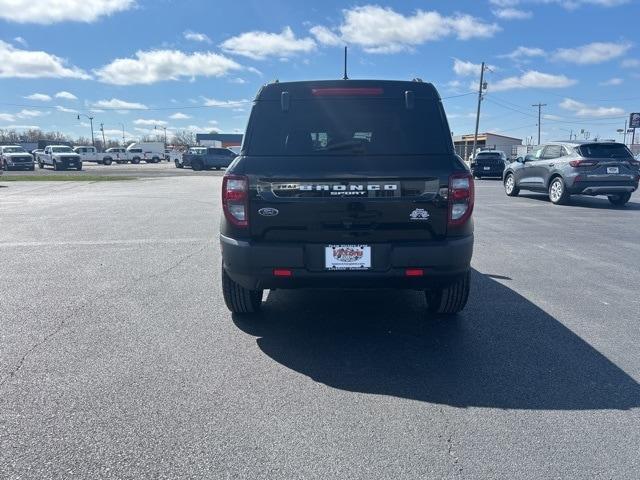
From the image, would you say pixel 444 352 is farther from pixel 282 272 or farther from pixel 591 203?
pixel 591 203

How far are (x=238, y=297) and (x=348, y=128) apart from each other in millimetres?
1804

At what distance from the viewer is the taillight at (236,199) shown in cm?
347

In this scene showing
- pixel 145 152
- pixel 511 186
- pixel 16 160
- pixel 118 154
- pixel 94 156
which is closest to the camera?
pixel 511 186

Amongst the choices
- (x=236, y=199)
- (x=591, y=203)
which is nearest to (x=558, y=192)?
(x=591, y=203)

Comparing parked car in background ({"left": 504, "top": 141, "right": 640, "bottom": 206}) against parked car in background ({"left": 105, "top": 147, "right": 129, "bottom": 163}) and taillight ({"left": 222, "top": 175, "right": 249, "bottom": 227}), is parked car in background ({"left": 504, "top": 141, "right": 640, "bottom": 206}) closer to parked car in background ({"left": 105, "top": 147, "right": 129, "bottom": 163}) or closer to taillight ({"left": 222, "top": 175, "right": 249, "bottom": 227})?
taillight ({"left": 222, "top": 175, "right": 249, "bottom": 227})

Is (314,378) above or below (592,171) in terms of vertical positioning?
below

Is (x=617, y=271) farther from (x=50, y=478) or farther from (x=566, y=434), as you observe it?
(x=50, y=478)

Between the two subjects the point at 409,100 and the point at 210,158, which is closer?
the point at 409,100

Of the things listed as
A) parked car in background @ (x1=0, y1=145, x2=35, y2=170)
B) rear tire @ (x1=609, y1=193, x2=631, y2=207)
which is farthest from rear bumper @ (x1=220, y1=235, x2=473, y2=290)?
parked car in background @ (x1=0, y1=145, x2=35, y2=170)

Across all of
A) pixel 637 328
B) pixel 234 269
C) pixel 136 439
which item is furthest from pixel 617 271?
pixel 136 439

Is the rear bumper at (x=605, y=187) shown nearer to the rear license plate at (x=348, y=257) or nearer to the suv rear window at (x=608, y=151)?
the suv rear window at (x=608, y=151)

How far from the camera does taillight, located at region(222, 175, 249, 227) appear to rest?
137 inches

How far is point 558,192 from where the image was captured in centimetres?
1324

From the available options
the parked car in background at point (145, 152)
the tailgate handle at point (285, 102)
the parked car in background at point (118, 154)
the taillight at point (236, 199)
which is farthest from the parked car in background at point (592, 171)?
the parked car in background at point (145, 152)
